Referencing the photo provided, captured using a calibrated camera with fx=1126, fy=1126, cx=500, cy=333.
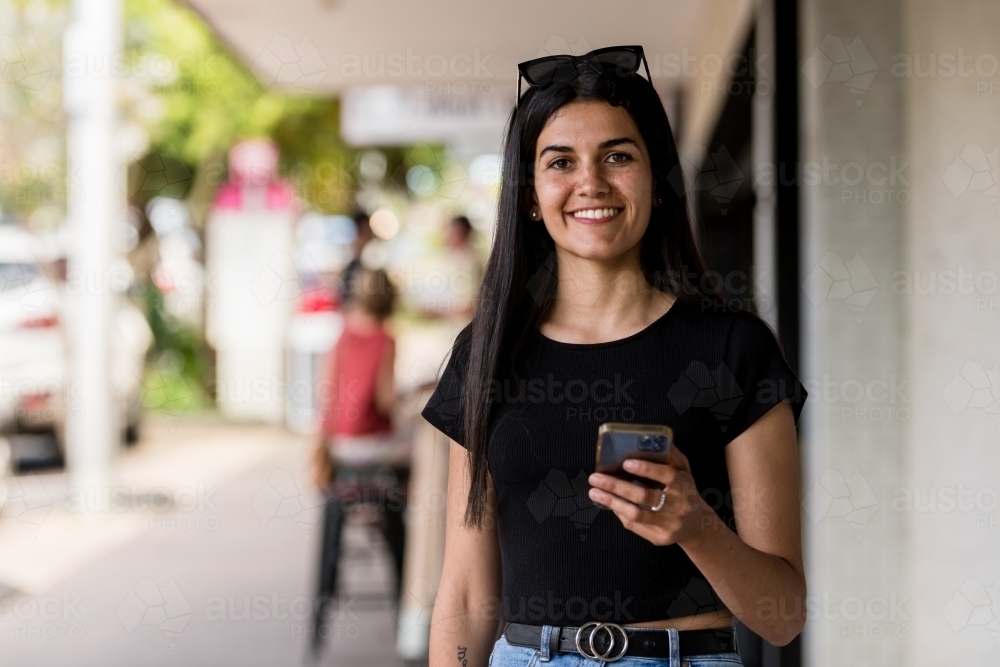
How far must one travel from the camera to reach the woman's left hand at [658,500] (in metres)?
1.54

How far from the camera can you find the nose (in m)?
1.86

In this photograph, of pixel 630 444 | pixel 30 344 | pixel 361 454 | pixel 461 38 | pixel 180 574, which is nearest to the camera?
pixel 630 444

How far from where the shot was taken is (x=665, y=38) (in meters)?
7.64

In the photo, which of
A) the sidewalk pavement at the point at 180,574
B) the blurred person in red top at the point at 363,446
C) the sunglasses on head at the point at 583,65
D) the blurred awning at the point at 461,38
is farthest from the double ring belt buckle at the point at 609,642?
the blurred awning at the point at 461,38

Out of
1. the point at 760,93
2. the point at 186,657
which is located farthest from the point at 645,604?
the point at 186,657

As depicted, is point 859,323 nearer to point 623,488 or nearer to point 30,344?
point 623,488

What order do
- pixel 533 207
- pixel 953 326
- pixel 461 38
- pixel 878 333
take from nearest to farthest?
pixel 533 207 < pixel 953 326 < pixel 878 333 < pixel 461 38

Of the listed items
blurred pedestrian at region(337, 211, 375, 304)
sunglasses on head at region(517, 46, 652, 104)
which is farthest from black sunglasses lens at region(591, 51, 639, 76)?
blurred pedestrian at region(337, 211, 375, 304)

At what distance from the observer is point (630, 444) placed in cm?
152

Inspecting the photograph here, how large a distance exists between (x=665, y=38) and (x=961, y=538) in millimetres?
5407

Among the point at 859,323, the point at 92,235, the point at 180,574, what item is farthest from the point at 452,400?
the point at 92,235

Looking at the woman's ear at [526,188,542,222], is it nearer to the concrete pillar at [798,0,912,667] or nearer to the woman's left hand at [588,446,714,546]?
the woman's left hand at [588,446,714,546]

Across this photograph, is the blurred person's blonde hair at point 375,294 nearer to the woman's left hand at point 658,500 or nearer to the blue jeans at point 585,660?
the blue jeans at point 585,660

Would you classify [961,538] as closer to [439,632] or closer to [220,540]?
[439,632]
